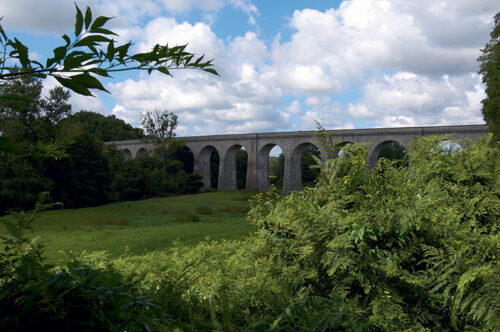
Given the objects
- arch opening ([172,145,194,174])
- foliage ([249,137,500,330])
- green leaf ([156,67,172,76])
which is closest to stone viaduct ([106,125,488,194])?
arch opening ([172,145,194,174])

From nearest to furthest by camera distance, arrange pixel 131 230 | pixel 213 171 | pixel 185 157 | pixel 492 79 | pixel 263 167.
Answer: pixel 131 230 → pixel 492 79 → pixel 263 167 → pixel 185 157 → pixel 213 171

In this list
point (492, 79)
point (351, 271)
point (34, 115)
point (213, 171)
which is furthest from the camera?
point (213, 171)

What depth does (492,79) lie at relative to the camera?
66.1ft

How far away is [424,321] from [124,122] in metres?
78.2

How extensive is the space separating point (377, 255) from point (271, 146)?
38.2 m

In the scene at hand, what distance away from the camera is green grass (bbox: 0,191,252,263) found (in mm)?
11828

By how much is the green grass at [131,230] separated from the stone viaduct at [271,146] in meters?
13.4

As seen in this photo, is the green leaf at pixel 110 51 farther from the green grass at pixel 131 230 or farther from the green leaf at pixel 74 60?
the green grass at pixel 131 230

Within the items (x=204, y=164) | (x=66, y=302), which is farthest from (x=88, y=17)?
(x=204, y=164)

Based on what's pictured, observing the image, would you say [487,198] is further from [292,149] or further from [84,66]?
[292,149]

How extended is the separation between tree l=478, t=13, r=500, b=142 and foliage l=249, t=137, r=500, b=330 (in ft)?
58.6

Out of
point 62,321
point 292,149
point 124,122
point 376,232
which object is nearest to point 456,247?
point 376,232

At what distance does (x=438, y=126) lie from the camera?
28938 millimetres

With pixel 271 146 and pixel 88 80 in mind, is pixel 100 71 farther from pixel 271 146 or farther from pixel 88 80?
pixel 271 146
